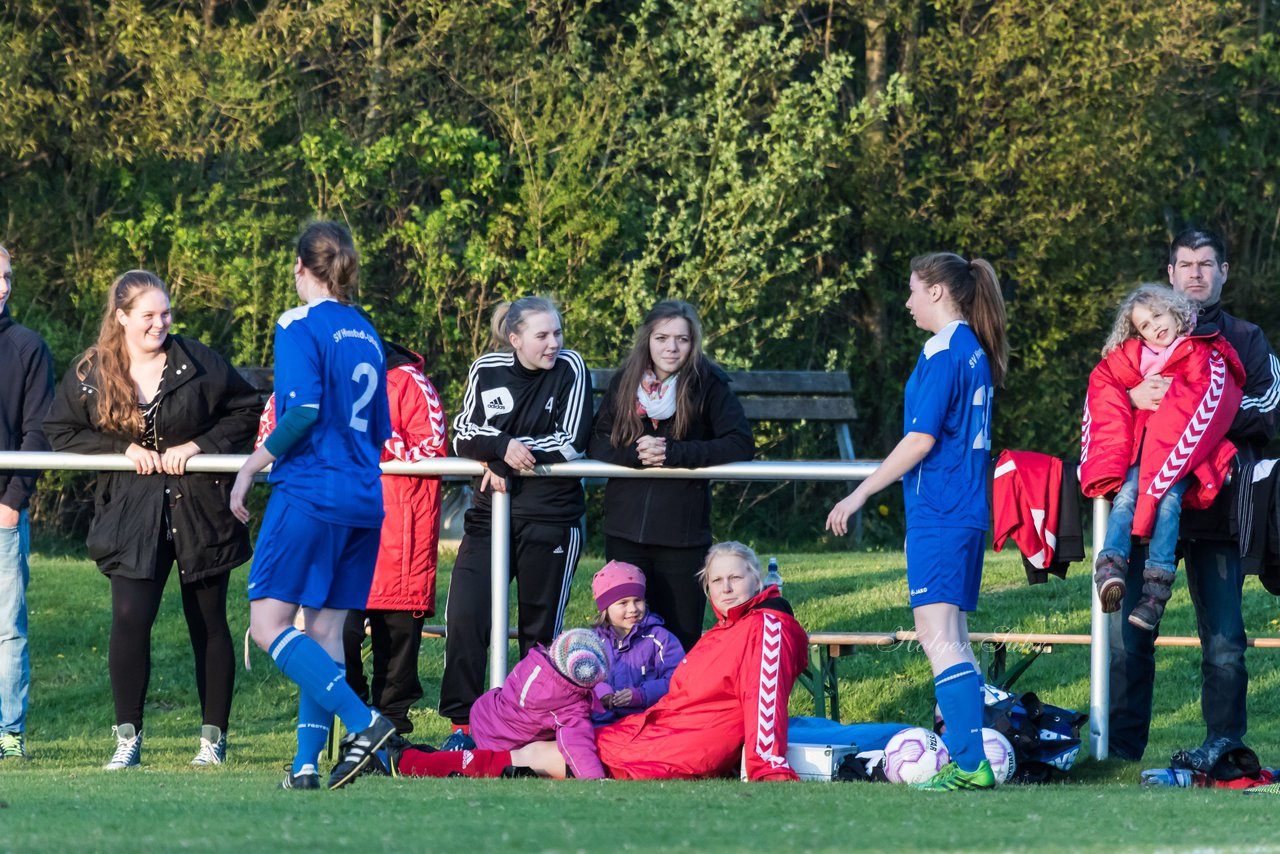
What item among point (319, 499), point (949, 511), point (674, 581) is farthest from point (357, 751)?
point (949, 511)

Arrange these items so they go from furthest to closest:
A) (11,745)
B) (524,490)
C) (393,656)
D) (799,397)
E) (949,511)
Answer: (799,397) → (393,656) → (11,745) → (524,490) → (949,511)

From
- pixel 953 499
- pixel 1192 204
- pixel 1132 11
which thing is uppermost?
pixel 1132 11

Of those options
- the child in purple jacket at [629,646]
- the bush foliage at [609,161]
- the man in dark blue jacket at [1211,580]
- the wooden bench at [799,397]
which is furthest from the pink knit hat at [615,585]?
the bush foliage at [609,161]

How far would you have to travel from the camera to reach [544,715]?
6.75m

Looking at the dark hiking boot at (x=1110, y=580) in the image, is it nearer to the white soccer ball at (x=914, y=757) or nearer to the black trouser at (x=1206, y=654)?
the black trouser at (x=1206, y=654)

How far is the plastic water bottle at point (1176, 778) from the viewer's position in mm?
6586

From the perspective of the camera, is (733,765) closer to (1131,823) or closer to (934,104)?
(1131,823)

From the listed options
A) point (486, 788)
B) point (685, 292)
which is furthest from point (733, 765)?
point (685, 292)

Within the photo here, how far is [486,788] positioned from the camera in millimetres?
6082

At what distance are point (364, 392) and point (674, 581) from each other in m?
1.65

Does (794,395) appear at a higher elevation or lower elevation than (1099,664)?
higher

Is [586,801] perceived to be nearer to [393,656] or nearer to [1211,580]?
[393,656]

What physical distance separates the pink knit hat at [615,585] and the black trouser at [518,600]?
403 millimetres

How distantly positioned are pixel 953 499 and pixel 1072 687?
3.87 m
